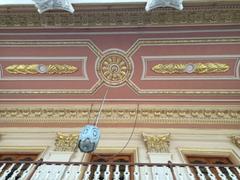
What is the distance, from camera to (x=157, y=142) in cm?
616

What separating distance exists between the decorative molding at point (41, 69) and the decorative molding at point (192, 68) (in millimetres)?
2032

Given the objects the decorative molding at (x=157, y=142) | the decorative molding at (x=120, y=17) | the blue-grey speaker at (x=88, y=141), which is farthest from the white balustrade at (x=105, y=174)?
the decorative molding at (x=120, y=17)

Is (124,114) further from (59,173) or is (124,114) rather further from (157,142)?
(59,173)

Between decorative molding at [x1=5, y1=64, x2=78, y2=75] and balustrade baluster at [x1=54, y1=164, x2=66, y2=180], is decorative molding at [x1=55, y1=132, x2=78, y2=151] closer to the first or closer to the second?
balustrade baluster at [x1=54, y1=164, x2=66, y2=180]

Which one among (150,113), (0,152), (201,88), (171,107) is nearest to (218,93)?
(201,88)

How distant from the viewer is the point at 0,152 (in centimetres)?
629

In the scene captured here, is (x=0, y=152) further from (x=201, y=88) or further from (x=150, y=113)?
(x=201, y=88)

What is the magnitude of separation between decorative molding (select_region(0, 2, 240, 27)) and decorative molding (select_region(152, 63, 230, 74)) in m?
0.96

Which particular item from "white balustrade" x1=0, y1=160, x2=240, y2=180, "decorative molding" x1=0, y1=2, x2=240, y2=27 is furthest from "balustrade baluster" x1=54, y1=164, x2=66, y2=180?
"decorative molding" x1=0, y1=2, x2=240, y2=27

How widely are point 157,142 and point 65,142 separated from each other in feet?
6.40

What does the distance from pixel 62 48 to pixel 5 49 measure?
1.38m

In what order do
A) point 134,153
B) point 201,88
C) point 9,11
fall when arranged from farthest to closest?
1. point 201,88
2. point 9,11
3. point 134,153

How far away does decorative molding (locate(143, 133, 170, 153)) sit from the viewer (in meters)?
6.00

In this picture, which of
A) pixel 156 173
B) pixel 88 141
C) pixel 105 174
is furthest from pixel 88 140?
pixel 156 173
